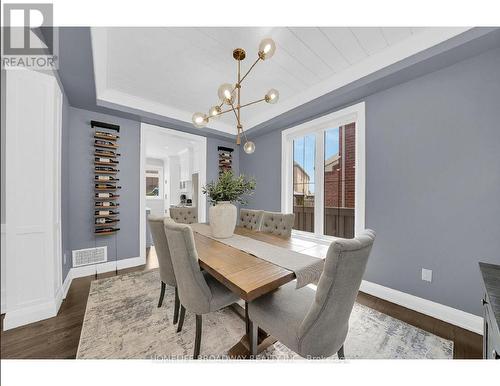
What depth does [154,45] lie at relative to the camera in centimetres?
193

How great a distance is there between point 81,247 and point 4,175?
5.13ft

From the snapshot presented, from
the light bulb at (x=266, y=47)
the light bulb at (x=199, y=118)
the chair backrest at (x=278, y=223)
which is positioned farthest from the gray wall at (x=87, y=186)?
the light bulb at (x=266, y=47)

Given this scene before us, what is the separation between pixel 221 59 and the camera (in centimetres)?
214

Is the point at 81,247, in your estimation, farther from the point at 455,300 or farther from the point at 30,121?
the point at 455,300

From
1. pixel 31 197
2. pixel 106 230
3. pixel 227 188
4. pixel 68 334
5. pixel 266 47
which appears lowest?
pixel 68 334

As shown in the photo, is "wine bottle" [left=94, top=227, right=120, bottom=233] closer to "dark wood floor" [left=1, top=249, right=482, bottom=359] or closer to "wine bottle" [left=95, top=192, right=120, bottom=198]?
"wine bottle" [left=95, top=192, right=120, bottom=198]

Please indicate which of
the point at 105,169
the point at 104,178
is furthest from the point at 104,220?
the point at 105,169

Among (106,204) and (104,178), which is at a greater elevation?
(104,178)

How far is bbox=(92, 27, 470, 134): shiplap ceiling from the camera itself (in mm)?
1801

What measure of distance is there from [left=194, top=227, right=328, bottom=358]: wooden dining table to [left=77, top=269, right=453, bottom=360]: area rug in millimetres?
125

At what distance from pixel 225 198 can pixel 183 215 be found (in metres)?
1.42

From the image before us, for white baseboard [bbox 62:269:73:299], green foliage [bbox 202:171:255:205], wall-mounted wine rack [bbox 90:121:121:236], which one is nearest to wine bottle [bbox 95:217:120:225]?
wall-mounted wine rack [bbox 90:121:121:236]

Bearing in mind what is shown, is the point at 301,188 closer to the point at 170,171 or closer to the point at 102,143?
the point at 102,143

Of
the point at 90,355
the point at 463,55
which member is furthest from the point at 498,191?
the point at 90,355
